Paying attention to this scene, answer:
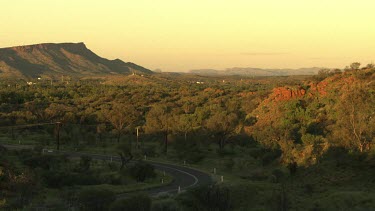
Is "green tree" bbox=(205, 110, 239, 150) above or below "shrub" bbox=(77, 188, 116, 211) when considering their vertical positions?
below

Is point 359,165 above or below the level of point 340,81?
below

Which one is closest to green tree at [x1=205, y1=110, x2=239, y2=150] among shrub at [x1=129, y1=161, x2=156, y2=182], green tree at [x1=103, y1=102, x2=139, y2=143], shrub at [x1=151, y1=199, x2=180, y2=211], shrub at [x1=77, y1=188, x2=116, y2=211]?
green tree at [x1=103, y1=102, x2=139, y2=143]

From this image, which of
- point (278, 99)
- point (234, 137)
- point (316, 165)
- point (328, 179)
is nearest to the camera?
point (328, 179)

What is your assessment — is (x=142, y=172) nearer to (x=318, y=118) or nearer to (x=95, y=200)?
(x=95, y=200)

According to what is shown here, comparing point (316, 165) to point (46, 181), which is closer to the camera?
point (46, 181)

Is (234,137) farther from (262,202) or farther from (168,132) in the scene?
(262,202)

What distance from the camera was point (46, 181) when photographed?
4138 cm

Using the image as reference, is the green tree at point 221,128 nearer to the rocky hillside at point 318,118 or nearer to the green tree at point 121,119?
the rocky hillside at point 318,118

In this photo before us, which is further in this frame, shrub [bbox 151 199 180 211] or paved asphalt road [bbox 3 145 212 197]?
paved asphalt road [bbox 3 145 212 197]

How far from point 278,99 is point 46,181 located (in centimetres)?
6113

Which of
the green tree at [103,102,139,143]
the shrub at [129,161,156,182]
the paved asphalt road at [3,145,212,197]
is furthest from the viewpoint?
the green tree at [103,102,139,143]

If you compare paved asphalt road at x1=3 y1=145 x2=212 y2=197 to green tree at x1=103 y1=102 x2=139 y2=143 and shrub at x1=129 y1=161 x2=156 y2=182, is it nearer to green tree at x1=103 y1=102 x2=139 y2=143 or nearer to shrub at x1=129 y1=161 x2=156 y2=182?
shrub at x1=129 y1=161 x2=156 y2=182

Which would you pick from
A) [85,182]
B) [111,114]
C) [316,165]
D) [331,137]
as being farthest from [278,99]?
[85,182]

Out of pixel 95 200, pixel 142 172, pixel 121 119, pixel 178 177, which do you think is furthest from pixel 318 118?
pixel 95 200
